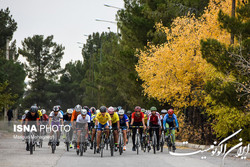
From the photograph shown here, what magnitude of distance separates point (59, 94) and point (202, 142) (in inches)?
2721

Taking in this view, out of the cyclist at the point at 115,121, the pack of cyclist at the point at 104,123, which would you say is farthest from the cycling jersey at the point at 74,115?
the cyclist at the point at 115,121

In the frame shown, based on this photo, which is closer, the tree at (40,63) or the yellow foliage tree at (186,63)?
the yellow foliage tree at (186,63)

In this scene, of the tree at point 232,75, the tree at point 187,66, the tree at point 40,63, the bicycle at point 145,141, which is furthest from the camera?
the tree at point 40,63

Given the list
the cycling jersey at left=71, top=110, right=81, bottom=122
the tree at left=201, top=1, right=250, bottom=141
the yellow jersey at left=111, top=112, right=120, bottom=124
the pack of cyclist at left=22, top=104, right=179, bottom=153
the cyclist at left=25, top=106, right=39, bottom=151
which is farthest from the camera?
the cycling jersey at left=71, top=110, right=81, bottom=122

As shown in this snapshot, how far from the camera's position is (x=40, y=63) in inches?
3415

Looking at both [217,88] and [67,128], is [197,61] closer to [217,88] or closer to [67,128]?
[217,88]

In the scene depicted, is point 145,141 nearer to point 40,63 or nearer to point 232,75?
point 232,75

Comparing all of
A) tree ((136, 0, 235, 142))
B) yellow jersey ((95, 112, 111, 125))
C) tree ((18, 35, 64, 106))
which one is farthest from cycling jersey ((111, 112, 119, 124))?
tree ((18, 35, 64, 106))

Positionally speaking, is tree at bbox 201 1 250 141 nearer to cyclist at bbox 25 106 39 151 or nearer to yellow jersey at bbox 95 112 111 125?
yellow jersey at bbox 95 112 111 125

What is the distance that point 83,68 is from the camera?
99.2m

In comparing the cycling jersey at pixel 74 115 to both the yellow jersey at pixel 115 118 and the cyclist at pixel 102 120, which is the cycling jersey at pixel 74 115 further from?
the yellow jersey at pixel 115 118

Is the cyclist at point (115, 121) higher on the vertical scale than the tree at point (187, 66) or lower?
lower

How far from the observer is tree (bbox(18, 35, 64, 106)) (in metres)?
85.2

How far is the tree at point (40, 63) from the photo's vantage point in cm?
8519
